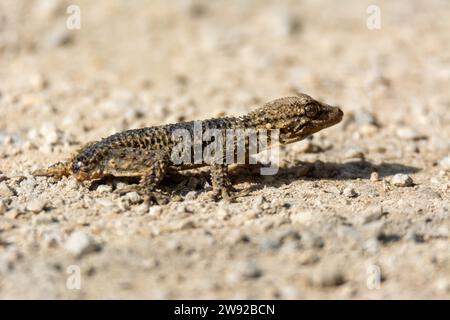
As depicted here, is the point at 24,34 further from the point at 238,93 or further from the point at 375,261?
the point at 375,261

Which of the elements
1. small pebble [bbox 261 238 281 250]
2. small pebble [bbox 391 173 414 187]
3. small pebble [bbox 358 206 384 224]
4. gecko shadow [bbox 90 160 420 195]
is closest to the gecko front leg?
gecko shadow [bbox 90 160 420 195]

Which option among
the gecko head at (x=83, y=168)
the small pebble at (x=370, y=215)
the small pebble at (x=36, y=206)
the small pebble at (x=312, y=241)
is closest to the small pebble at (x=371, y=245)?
the small pebble at (x=370, y=215)

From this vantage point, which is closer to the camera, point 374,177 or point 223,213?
point 223,213

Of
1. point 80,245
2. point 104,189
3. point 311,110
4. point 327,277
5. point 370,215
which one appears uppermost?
point 311,110

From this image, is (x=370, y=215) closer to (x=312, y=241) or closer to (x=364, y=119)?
(x=312, y=241)

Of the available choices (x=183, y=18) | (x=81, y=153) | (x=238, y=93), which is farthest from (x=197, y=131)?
(x=183, y=18)

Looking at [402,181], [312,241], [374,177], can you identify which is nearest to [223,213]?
[312,241]
